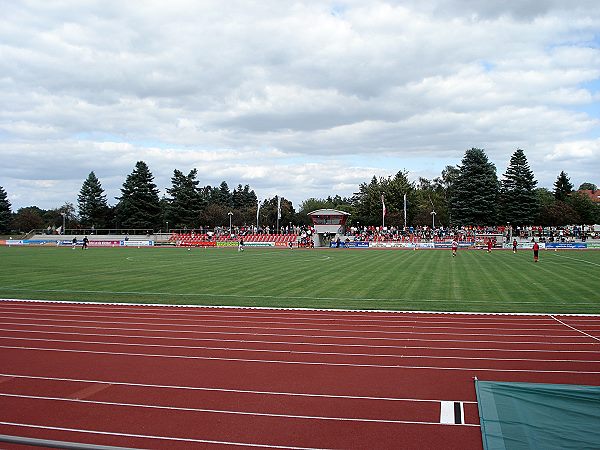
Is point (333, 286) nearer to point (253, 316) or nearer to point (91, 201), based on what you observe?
point (253, 316)

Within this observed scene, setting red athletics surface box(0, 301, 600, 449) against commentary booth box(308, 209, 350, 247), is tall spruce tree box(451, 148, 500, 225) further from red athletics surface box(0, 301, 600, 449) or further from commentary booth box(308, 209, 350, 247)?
red athletics surface box(0, 301, 600, 449)

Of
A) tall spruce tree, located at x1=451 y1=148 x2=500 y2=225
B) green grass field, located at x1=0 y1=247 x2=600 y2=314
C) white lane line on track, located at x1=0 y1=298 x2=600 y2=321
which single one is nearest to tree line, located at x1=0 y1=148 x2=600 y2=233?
tall spruce tree, located at x1=451 y1=148 x2=500 y2=225

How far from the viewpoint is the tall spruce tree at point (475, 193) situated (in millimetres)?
79500

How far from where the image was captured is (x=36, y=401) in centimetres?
743

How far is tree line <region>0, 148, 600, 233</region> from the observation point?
79.8 metres

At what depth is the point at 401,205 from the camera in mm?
96812

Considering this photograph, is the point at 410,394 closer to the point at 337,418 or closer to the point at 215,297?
the point at 337,418

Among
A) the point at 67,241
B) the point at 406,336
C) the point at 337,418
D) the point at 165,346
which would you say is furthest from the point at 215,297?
the point at 67,241

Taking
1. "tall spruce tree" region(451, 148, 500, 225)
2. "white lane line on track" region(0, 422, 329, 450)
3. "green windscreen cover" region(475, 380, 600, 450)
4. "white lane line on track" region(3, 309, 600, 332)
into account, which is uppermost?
"tall spruce tree" region(451, 148, 500, 225)

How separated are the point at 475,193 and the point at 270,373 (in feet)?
252

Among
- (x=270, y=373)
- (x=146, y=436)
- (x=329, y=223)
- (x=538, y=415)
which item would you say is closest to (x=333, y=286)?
(x=270, y=373)

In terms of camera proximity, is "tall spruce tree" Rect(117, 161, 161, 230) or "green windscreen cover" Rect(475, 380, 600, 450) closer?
"green windscreen cover" Rect(475, 380, 600, 450)

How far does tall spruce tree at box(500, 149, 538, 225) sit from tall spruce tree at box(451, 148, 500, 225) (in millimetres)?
1802

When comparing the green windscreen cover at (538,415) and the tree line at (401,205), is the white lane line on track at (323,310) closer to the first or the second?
the green windscreen cover at (538,415)
